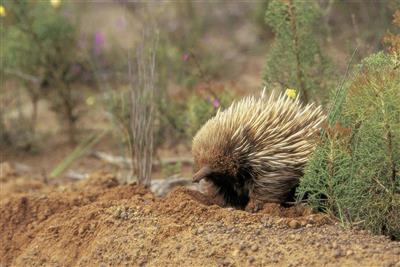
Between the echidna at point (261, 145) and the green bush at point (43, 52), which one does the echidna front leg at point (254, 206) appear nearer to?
the echidna at point (261, 145)

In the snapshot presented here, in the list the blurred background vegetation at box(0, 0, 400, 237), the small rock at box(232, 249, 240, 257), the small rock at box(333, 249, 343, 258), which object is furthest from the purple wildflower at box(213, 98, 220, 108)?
the small rock at box(333, 249, 343, 258)

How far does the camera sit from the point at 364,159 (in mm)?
4465

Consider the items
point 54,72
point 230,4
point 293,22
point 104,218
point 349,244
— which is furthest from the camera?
point 230,4

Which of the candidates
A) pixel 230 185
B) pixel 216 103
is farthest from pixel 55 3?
pixel 230 185

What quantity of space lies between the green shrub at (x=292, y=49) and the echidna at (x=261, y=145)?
965 mm

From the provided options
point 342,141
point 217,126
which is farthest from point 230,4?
point 342,141

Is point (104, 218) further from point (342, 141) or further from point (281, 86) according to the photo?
point (281, 86)

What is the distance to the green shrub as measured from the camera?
6270 mm

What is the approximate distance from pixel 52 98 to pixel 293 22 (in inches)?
160

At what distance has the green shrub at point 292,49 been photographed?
627cm

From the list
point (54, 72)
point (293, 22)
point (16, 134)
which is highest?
point (293, 22)

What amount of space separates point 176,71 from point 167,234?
5.73 m

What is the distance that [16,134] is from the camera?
31.4ft

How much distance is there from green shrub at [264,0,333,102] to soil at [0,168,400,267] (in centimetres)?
140
